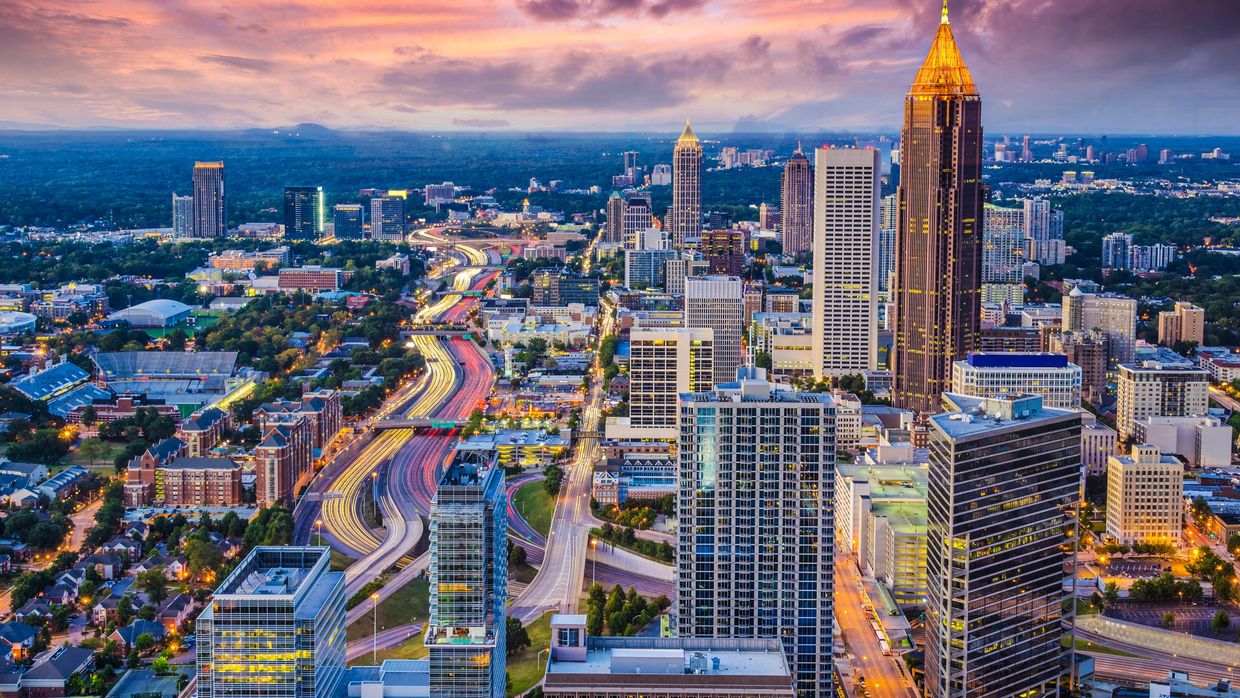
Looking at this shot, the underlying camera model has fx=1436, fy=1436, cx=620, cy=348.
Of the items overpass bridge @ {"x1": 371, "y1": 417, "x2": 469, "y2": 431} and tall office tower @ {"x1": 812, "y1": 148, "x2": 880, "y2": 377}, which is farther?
tall office tower @ {"x1": 812, "y1": 148, "x2": 880, "y2": 377}

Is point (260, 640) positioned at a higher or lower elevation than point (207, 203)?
lower

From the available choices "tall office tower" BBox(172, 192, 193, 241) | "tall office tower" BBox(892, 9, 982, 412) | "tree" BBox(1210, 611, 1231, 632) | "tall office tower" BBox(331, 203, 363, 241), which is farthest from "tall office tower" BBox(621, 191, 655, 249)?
"tree" BBox(1210, 611, 1231, 632)

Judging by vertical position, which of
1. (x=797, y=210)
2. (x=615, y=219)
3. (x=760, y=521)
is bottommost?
(x=760, y=521)

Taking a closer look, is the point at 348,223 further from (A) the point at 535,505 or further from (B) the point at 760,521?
(B) the point at 760,521

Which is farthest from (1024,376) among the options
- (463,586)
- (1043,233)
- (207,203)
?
(207,203)

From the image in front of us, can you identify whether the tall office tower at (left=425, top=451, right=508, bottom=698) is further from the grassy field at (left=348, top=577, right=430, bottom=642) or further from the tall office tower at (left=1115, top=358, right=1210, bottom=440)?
the tall office tower at (left=1115, top=358, right=1210, bottom=440)

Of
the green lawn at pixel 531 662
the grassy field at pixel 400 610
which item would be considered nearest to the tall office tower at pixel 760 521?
the green lawn at pixel 531 662

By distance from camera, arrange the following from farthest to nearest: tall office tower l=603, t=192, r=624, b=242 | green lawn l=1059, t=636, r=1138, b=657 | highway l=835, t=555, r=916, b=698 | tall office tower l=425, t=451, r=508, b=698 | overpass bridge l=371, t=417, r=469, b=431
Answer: tall office tower l=603, t=192, r=624, b=242
overpass bridge l=371, t=417, r=469, b=431
green lawn l=1059, t=636, r=1138, b=657
highway l=835, t=555, r=916, b=698
tall office tower l=425, t=451, r=508, b=698
